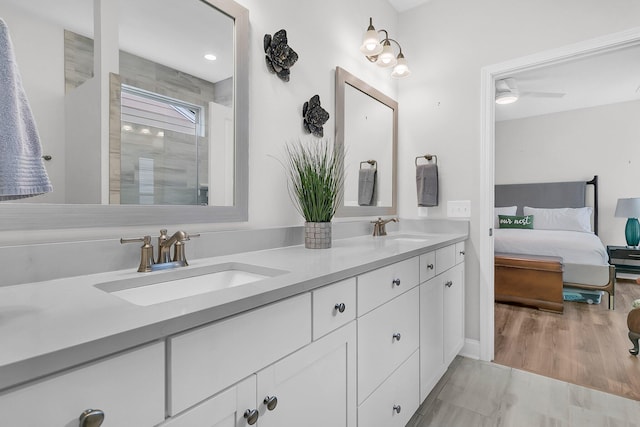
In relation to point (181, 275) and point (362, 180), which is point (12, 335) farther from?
point (362, 180)

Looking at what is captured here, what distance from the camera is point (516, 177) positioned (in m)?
5.51

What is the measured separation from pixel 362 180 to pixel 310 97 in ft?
2.26

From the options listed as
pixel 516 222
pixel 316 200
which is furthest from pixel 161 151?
pixel 516 222

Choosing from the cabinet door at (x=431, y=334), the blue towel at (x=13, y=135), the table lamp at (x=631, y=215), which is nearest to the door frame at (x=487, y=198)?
the cabinet door at (x=431, y=334)

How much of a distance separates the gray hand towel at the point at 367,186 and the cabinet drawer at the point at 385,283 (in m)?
0.79

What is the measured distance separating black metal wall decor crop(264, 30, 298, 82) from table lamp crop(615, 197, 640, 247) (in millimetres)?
4922

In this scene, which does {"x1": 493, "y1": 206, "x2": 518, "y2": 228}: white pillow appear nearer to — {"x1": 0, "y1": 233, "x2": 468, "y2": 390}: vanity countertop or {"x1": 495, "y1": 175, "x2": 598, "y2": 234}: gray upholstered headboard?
{"x1": 495, "y1": 175, "x2": 598, "y2": 234}: gray upholstered headboard

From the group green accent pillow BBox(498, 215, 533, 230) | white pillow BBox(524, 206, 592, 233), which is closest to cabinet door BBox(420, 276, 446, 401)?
green accent pillow BBox(498, 215, 533, 230)

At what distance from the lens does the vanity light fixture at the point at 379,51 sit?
1964 millimetres

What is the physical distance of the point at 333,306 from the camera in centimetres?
97

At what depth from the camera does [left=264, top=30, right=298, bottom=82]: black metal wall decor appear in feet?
4.92

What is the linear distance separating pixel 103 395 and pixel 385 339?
98 cm

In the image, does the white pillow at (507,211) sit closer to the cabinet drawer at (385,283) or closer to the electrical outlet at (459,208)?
the electrical outlet at (459,208)

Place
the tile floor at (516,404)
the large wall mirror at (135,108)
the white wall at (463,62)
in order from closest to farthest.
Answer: the large wall mirror at (135,108) < the tile floor at (516,404) < the white wall at (463,62)
